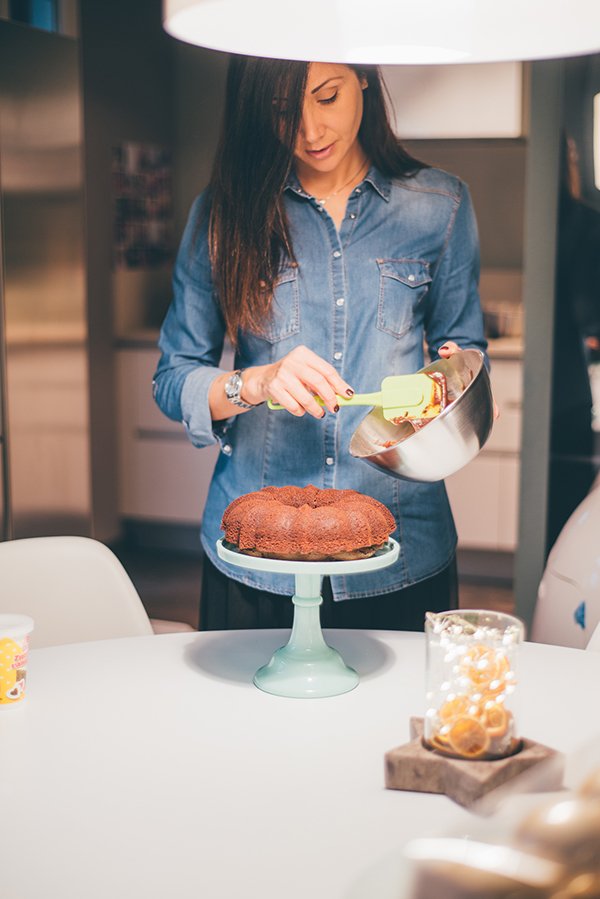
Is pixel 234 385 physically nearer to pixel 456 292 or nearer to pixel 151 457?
pixel 456 292

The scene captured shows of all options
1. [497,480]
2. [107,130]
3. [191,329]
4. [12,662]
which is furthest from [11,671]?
[107,130]

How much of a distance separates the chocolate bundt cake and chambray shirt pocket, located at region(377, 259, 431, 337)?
444 mm

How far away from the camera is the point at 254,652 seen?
1119 mm

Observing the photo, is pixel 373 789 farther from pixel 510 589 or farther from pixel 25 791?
pixel 510 589

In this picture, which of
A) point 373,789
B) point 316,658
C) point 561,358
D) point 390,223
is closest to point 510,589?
point 561,358

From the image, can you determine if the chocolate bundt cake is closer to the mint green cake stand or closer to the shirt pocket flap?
the mint green cake stand

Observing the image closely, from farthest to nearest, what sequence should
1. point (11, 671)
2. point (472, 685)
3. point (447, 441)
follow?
point (447, 441) < point (11, 671) < point (472, 685)

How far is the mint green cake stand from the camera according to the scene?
0.94 meters

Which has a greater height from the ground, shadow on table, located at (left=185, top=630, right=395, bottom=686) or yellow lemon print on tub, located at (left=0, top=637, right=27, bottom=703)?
yellow lemon print on tub, located at (left=0, top=637, right=27, bottom=703)

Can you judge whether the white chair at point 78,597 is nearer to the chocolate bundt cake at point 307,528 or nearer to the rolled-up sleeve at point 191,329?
the rolled-up sleeve at point 191,329

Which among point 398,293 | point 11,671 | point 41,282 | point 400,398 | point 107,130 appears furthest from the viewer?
point 107,130

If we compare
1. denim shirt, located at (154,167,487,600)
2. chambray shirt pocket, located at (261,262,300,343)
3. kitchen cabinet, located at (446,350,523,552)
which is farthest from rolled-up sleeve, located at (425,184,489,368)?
kitchen cabinet, located at (446,350,523,552)

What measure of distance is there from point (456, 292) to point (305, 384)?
16.9 inches

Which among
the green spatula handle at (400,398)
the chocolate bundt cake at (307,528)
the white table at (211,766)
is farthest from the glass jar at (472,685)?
the green spatula handle at (400,398)
